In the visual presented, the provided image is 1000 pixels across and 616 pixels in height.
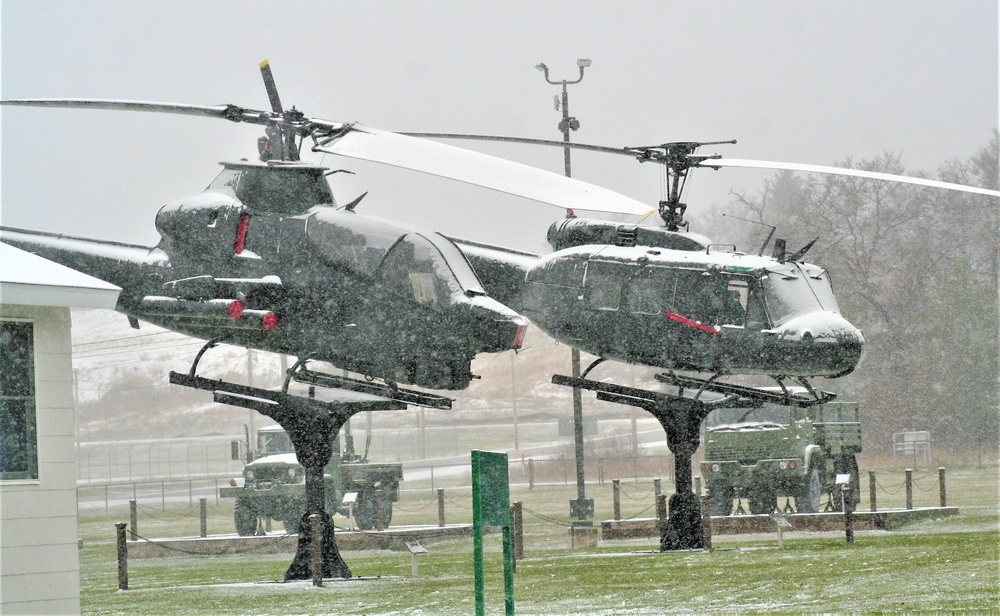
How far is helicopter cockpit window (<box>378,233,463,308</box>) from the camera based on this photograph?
1431 cm

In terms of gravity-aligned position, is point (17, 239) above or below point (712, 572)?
above

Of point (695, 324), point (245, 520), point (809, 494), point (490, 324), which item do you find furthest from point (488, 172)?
point (245, 520)

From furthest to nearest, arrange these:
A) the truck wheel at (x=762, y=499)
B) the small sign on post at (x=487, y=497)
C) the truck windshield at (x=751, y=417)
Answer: the truck windshield at (x=751, y=417), the truck wheel at (x=762, y=499), the small sign on post at (x=487, y=497)

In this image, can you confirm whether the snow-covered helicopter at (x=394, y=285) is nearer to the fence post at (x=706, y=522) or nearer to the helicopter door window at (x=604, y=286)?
the helicopter door window at (x=604, y=286)

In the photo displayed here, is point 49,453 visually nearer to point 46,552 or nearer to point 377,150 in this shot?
point 46,552

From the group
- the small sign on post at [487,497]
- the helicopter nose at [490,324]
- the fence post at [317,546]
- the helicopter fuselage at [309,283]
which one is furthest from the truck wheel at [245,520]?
the small sign on post at [487,497]

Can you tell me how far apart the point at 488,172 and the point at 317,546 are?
15.4 feet

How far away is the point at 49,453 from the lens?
32.4 feet

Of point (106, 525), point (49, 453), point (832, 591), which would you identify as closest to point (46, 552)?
point (49, 453)

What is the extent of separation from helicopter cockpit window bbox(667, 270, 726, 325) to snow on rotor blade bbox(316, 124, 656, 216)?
13.3 ft

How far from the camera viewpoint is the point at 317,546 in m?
14.4

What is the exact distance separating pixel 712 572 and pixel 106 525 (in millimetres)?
25800

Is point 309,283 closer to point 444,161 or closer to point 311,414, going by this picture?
point 311,414

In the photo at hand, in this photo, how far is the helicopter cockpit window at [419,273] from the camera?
14.3m
